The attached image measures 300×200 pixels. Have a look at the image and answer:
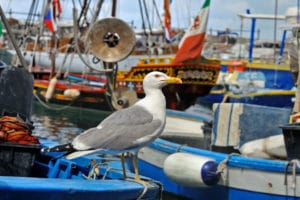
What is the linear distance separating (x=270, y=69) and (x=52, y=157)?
2964 cm

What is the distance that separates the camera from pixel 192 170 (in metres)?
7.83

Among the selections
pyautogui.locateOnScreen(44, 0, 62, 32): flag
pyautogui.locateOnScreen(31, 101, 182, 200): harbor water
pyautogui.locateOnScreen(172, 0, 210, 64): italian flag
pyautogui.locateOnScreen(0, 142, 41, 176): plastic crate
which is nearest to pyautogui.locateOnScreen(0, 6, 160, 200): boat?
pyautogui.locateOnScreen(0, 142, 41, 176): plastic crate

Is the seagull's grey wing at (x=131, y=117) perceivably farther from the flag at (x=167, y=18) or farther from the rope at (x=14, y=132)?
the flag at (x=167, y=18)

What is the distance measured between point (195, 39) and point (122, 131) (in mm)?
14919

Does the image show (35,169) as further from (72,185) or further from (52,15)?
(52,15)

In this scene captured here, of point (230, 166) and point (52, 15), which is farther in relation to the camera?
point (52, 15)

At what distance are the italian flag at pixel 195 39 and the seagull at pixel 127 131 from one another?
560 inches

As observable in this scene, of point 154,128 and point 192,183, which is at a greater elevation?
point 154,128

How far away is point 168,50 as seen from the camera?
3391 cm

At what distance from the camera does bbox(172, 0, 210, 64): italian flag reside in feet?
64.0

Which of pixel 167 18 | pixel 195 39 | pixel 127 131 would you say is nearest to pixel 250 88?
pixel 167 18

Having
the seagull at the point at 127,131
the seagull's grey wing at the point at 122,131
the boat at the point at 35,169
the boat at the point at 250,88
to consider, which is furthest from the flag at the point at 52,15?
the seagull's grey wing at the point at 122,131

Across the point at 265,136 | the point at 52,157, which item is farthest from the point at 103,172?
the point at 265,136

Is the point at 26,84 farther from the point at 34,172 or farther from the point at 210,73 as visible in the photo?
the point at 210,73
